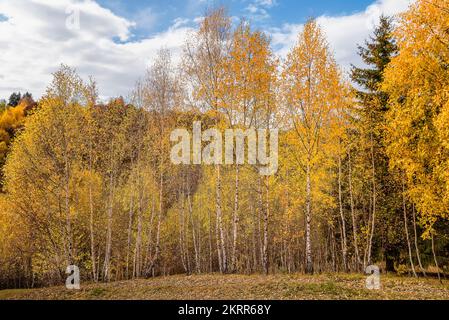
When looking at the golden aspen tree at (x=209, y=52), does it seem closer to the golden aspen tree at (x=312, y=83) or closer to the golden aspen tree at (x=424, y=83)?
the golden aspen tree at (x=312, y=83)

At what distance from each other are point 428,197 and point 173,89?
17560mm

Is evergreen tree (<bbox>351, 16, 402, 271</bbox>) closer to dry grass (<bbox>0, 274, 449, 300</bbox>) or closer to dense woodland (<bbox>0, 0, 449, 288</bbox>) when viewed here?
dense woodland (<bbox>0, 0, 449, 288</bbox>)

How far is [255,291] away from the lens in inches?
535

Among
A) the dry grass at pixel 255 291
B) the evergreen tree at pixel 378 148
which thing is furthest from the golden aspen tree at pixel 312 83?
the dry grass at pixel 255 291

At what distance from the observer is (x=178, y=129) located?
1008 inches

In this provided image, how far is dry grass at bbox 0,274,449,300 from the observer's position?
12477 millimetres

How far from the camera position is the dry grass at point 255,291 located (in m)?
12.5

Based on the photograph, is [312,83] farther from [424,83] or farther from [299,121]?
[424,83]

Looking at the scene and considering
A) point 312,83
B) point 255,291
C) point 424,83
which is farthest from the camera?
point 312,83

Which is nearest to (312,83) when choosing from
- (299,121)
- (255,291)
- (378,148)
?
(299,121)

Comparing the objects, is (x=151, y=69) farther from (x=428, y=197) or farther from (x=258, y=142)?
(x=428, y=197)

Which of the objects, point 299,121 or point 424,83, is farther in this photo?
point 299,121

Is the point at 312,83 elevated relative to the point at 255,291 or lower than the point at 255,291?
elevated
